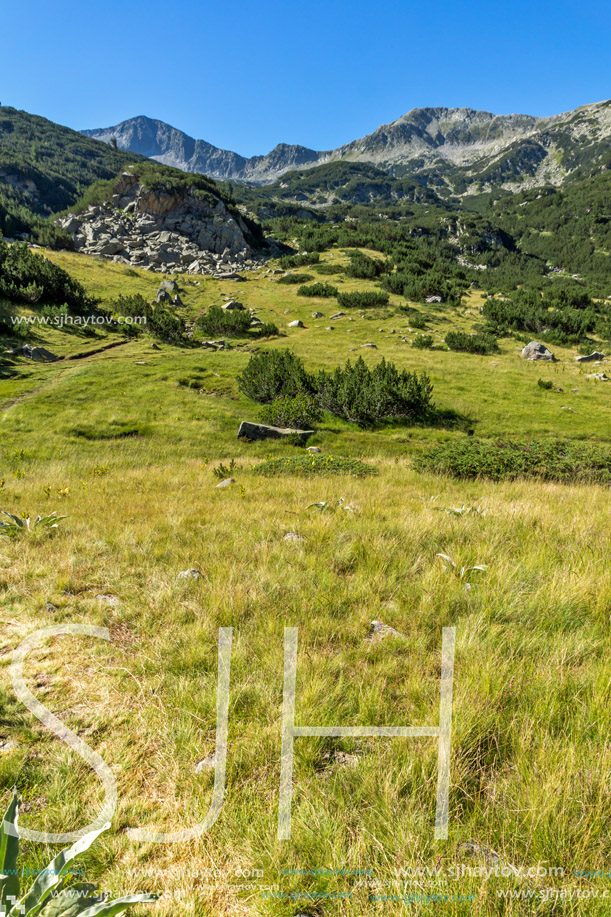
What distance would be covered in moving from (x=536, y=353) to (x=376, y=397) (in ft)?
62.4

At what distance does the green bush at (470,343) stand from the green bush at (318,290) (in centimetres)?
1830

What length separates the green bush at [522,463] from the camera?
1026 centimetres

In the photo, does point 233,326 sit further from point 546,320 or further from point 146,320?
point 546,320

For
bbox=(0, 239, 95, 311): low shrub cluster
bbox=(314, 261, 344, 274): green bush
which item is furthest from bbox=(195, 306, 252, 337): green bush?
bbox=(314, 261, 344, 274): green bush

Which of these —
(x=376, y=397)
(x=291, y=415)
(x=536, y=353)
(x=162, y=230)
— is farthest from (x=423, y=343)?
(x=162, y=230)

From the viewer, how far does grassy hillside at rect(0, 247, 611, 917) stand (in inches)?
63.9

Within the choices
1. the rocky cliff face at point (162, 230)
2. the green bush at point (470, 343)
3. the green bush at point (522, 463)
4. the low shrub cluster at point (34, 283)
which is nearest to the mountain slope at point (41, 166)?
the rocky cliff face at point (162, 230)

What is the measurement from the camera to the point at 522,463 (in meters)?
10.7

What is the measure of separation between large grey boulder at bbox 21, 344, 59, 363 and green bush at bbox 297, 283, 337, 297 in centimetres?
2978

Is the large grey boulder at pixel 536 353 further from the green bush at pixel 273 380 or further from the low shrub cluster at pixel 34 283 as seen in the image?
the low shrub cluster at pixel 34 283

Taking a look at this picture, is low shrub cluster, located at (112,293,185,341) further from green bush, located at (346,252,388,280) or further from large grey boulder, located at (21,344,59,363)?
green bush, located at (346,252,388,280)

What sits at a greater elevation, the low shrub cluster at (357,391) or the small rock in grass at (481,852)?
the low shrub cluster at (357,391)

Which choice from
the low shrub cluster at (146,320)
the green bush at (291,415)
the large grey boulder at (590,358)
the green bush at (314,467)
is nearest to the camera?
the green bush at (314,467)

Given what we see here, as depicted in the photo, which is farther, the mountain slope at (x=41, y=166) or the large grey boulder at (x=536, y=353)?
the mountain slope at (x=41, y=166)
